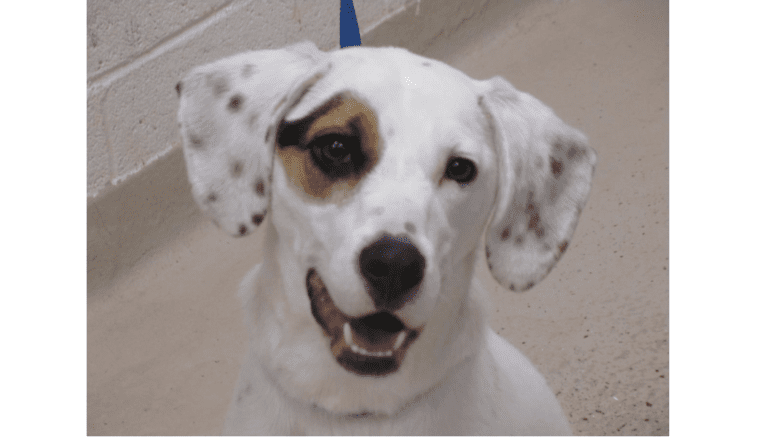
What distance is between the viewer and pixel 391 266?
Answer: 36.7 inches

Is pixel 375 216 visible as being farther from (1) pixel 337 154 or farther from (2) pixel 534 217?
(2) pixel 534 217

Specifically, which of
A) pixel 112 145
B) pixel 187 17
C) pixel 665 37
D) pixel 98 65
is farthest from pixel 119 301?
pixel 665 37

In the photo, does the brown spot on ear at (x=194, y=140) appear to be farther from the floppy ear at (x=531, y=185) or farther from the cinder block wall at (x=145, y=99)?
the cinder block wall at (x=145, y=99)

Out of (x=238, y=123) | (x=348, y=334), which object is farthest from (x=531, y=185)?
(x=238, y=123)

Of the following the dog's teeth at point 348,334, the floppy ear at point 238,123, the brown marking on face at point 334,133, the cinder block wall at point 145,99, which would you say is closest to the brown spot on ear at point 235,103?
the floppy ear at point 238,123

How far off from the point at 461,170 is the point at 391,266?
0.24m

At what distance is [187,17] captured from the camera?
94.0 inches

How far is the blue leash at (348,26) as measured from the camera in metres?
1.43

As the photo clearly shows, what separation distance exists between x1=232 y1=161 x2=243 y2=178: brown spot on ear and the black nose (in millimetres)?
318

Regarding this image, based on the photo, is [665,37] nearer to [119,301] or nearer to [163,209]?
[163,209]

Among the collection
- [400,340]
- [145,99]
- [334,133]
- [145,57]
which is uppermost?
[334,133]

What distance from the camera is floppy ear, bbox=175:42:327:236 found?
112cm

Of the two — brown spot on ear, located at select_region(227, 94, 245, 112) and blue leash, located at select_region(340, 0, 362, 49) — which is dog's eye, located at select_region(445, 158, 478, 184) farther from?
blue leash, located at select_region(340, 0, 362, 49)

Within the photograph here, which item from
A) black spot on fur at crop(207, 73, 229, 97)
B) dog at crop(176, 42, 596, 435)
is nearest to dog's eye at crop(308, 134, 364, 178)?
dog at crop(176, 42, 596, 435)
